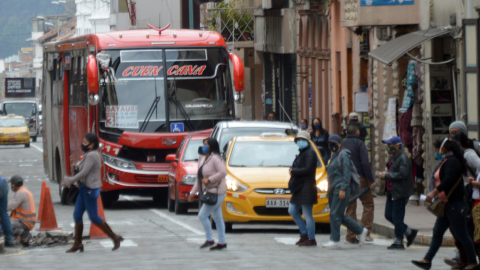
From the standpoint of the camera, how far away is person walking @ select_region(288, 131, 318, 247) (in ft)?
42.6

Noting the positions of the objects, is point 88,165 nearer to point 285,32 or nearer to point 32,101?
point 285,32

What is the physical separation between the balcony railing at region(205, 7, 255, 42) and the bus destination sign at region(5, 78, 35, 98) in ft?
90.1

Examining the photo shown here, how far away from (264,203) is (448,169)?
466 centimetres

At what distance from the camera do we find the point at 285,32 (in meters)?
38.9

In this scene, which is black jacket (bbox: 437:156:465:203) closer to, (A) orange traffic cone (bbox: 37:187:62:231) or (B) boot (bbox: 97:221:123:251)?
(B) boot (bbox: 97:221:123:251)

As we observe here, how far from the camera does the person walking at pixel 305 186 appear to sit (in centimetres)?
1299

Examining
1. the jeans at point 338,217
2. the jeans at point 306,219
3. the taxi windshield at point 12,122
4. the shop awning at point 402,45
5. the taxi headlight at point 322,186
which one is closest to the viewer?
the jeans at point 338,217

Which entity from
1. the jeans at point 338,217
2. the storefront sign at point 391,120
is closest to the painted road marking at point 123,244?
the jeans at point 338,217

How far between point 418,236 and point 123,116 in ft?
25.2

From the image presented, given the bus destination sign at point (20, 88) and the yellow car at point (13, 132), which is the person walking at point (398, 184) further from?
the bus destination sign at point (20, 88)

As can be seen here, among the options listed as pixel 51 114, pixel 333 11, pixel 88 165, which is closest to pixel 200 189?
pixel 88 165

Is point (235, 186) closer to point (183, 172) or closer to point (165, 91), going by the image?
point (183, 172)

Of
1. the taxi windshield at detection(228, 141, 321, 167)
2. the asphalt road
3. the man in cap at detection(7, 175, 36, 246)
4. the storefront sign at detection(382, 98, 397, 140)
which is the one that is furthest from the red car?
the storefront sign at detection(382, 98, 397, 140)

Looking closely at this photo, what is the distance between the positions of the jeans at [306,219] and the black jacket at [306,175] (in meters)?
0.09
